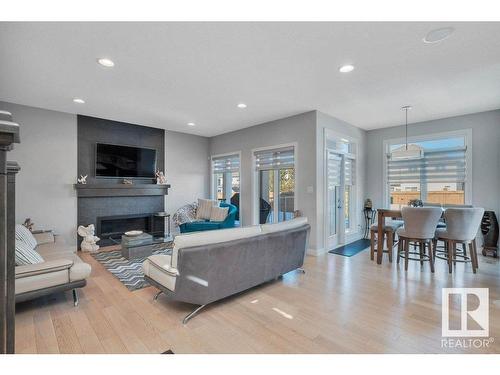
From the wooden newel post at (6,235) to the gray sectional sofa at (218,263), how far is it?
1.35 m

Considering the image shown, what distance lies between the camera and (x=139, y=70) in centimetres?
297

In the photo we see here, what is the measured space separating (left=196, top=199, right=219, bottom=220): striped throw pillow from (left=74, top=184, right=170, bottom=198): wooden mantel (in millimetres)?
889

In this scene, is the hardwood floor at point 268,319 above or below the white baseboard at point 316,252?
below

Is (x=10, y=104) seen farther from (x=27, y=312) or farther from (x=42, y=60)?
(x=27, y=312)

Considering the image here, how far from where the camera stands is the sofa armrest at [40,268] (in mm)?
2314

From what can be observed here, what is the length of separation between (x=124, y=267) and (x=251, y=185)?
3.05 meters

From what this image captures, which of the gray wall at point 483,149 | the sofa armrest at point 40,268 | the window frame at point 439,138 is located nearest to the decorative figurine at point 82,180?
the sofa armrest at point 40,268

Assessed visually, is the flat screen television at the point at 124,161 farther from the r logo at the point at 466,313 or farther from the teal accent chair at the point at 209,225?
the r logo at the point at 466,313

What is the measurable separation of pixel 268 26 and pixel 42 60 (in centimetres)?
245

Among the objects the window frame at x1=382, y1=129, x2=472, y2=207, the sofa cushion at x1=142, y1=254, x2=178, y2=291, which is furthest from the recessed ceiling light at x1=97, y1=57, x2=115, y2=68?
the window frame at x1=382, y1=129, x2=472, y2=207

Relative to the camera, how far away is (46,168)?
4500mm

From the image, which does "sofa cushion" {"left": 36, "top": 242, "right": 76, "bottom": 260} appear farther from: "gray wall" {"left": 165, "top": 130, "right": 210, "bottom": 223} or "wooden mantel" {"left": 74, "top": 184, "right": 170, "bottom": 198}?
"gray wall" {"left": 165, "top": 130, "right": 210, "bottom": 223}

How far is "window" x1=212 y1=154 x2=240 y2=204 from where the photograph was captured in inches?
248

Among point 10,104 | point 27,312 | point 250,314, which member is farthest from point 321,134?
point 10,104
